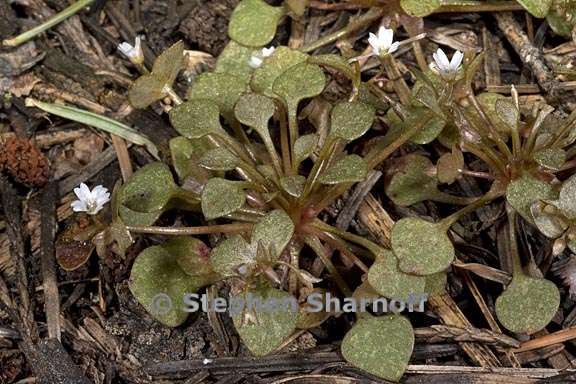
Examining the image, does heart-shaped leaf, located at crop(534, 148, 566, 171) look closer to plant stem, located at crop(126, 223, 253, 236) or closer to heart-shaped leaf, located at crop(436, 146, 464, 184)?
heart-shaped leaf, located at crop(436, 146, 464, 184)

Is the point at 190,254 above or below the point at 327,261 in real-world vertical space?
above

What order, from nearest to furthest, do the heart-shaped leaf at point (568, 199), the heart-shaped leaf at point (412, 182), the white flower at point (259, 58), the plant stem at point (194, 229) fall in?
the heart-shaped leaf at point (568, 199) → the plant stem at point (194, 229) → the heart-shaped leaf at point (412, 182) → the white flower at point (259, 58)

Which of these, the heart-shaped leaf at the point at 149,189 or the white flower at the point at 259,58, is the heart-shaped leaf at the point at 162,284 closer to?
the heart-shaped leaf at the point at 149,189

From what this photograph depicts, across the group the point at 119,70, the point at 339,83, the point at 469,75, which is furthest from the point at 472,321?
the point at 119,70

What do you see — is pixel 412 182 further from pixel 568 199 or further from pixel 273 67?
pixel 273 67

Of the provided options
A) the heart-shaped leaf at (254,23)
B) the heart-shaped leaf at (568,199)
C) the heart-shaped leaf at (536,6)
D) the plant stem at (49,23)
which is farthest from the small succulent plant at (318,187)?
Answer: the plant stem at (49,23)

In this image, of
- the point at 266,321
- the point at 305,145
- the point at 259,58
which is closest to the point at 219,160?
the point at 305,145
